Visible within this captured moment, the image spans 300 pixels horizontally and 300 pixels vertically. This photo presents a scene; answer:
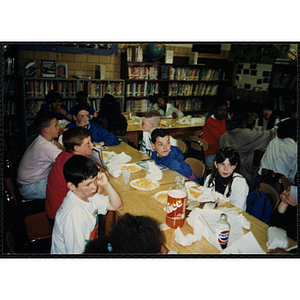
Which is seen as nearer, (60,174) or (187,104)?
(60,174)

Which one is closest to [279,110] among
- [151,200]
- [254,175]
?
[254,175]

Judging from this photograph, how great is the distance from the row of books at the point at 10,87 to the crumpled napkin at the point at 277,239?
413 centimetres

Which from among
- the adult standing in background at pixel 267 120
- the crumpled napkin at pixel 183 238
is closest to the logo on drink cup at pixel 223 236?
the crumpled napkin at pixel 183 238

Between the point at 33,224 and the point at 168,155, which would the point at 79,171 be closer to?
the point at 33,224

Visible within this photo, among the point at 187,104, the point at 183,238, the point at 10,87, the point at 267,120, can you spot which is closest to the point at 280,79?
the point at 267,120

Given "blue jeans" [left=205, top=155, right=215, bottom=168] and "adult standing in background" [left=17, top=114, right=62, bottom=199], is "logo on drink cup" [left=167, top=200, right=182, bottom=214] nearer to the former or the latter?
"adult standing in background" [left=17, top=114, right=62, bottom=199]

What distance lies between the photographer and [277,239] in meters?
1.33

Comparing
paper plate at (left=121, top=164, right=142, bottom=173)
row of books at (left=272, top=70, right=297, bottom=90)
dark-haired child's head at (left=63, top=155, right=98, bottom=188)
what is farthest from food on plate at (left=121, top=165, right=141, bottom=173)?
row of books at (left=272, top=70, right=297, bottom=90)

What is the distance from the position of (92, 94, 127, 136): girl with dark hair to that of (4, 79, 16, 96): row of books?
162cm

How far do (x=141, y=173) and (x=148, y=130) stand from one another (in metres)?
1.12

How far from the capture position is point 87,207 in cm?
146

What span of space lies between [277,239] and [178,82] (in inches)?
185

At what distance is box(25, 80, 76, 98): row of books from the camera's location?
4.29m

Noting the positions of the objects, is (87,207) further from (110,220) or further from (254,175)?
(254,175)
